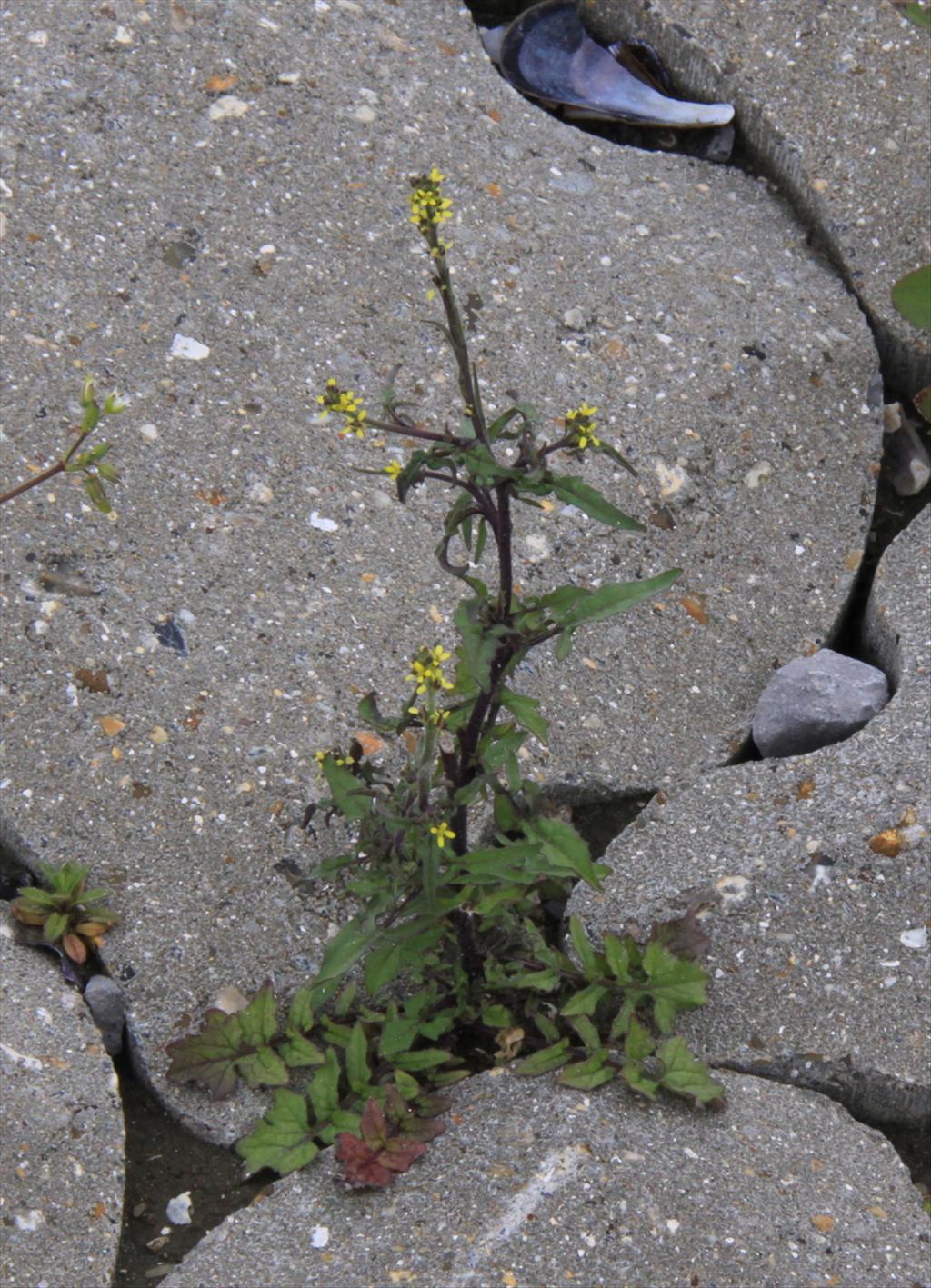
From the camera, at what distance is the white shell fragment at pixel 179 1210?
2152 millimetres

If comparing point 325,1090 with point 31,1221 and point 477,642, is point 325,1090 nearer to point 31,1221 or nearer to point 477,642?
point 31,1221

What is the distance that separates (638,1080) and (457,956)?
1.08 feet

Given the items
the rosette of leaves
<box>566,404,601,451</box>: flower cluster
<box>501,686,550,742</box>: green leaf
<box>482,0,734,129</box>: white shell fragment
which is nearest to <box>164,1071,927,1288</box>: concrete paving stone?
the rosette of leaves

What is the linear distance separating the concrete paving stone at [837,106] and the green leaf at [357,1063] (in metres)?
1.88

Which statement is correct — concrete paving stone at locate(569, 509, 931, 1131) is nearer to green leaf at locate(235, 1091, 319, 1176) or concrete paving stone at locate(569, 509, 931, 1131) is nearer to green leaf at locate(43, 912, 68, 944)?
green leaf at locate(235, 1091, 319, 1176)

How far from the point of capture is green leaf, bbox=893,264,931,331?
9.11 feet

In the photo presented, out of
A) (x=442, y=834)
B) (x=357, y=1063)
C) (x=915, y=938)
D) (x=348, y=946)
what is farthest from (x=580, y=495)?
(x=915, y=938)

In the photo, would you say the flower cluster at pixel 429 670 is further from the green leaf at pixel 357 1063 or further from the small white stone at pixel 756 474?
the small white stone at pixel 756 474

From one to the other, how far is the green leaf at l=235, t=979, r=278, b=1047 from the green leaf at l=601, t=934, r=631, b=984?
519 millimetres

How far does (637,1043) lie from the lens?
6.96ft

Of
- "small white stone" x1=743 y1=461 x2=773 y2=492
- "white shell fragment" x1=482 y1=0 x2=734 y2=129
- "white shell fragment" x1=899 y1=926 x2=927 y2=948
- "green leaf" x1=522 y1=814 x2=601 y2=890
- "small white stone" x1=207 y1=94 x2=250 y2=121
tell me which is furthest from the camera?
"white shell fragment" x1=482 y1=0 x2=734 y2=129

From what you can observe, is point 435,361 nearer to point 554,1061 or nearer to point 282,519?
point 282,519

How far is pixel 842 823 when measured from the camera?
2412mm

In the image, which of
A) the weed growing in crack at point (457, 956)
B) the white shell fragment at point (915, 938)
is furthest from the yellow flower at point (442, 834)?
the white shell fragment at point (915, 938)
